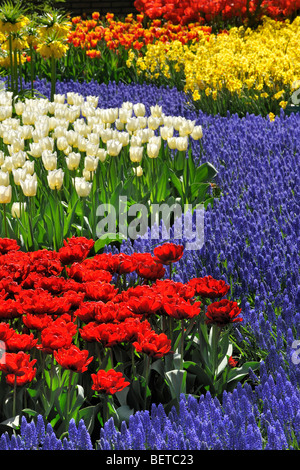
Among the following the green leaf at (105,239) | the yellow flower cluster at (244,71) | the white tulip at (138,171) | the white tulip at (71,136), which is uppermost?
the yellow flower cluster at (244,71)

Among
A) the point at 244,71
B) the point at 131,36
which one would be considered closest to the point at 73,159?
the point at 244,71

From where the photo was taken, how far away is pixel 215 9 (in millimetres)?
10914

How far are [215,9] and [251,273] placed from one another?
352 inches

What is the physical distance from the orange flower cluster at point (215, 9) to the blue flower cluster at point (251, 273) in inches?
209

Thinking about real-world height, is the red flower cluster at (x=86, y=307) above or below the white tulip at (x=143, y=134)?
below

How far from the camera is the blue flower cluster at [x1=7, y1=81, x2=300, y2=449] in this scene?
1733mm

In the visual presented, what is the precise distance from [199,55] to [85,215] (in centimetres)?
463

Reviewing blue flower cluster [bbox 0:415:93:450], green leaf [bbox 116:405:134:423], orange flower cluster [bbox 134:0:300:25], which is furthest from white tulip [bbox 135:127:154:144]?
orange flower cluster [bbox 134:0:300:25]

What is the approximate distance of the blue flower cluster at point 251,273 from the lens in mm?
1733

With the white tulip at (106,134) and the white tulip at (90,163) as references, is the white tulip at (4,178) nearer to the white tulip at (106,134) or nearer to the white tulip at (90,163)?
the white tulip at (90,163)

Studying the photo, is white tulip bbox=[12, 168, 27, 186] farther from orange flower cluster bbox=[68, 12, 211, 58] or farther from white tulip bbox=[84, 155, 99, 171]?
orange flower cluster bbox=[68, 12, 211, 58]

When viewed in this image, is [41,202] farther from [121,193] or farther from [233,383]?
[233,383]

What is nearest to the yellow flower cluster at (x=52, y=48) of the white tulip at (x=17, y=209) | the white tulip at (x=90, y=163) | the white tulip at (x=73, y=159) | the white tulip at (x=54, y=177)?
the white tulip at (x=73, y=159)

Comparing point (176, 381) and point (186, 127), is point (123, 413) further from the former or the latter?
point (186, 127)
